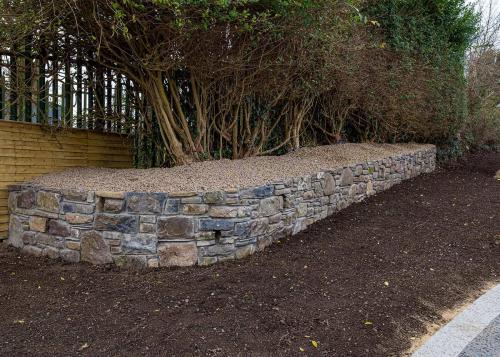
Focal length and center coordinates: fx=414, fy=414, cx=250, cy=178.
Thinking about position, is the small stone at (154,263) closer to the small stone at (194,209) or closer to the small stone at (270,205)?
the small stone at (194,209)

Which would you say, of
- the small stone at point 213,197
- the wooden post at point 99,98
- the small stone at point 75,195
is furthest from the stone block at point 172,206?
the wooden post at point 99,98

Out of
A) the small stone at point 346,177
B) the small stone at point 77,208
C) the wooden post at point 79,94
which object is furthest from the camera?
the small stone at point 346,177

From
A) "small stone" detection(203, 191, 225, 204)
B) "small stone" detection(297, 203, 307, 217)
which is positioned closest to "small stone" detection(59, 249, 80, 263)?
"small stone" detection(203, 191, 225, 204)

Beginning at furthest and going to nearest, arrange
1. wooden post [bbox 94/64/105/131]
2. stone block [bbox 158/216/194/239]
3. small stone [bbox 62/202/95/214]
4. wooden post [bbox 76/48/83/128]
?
wooden post [bbox 94/64/105/131]
wooden post [bbox 76/48/83/128]
small stone [bbox 62/202/95/214]
stone block [bbox 158/216/194/239]

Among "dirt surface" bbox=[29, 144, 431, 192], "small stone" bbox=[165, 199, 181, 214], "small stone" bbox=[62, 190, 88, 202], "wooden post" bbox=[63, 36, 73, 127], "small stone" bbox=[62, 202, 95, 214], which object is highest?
"wooden post" bbox=[63, 36, 73, 127]

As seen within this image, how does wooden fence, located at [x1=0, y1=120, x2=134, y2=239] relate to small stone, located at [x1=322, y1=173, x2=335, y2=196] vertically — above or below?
above

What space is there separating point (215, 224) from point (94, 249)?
1135 millimetres

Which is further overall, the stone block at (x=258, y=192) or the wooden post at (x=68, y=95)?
the wooden post at (x=68, y=95)

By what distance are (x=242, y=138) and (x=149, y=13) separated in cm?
224

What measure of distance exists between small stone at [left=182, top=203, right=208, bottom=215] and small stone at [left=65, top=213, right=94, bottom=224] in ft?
2.84

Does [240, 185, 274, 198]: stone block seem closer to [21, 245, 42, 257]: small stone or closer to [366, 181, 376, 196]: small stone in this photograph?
[21, 245, 42, 257]: small stone

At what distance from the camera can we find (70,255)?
3.89 meters

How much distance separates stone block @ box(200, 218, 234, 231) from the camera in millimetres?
3707

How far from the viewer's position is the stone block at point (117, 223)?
367 cm
